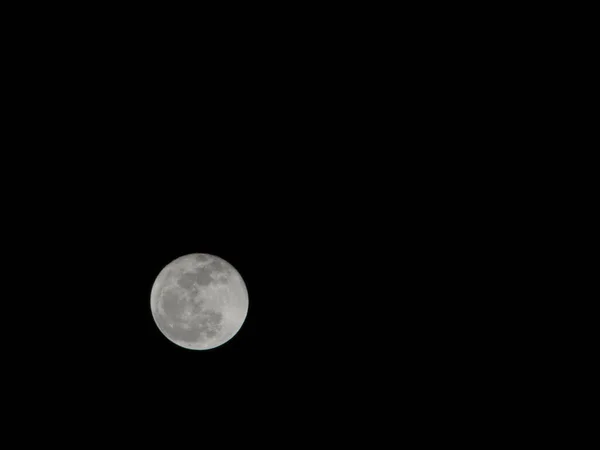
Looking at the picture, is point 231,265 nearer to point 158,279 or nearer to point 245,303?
point 245,303

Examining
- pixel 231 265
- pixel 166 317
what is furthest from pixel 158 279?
pixel 231 265

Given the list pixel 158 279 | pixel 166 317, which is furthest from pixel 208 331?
pixel 158 279

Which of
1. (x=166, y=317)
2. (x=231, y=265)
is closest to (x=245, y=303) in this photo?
(x=231, y=265)

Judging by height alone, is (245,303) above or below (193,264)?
below

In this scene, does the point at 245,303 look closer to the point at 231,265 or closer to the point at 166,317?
the point at 231,265

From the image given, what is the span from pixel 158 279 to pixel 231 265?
95 centimetres

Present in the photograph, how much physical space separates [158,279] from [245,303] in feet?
3.81

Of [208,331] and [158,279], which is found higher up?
[158,279]

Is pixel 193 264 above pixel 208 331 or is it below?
above

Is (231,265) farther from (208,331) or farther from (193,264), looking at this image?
(208,331)

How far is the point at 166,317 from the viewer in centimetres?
578

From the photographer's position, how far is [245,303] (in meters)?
6.02

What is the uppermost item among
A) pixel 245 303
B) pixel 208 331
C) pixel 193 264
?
pixel 193 264

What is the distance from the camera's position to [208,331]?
18.8 feet
